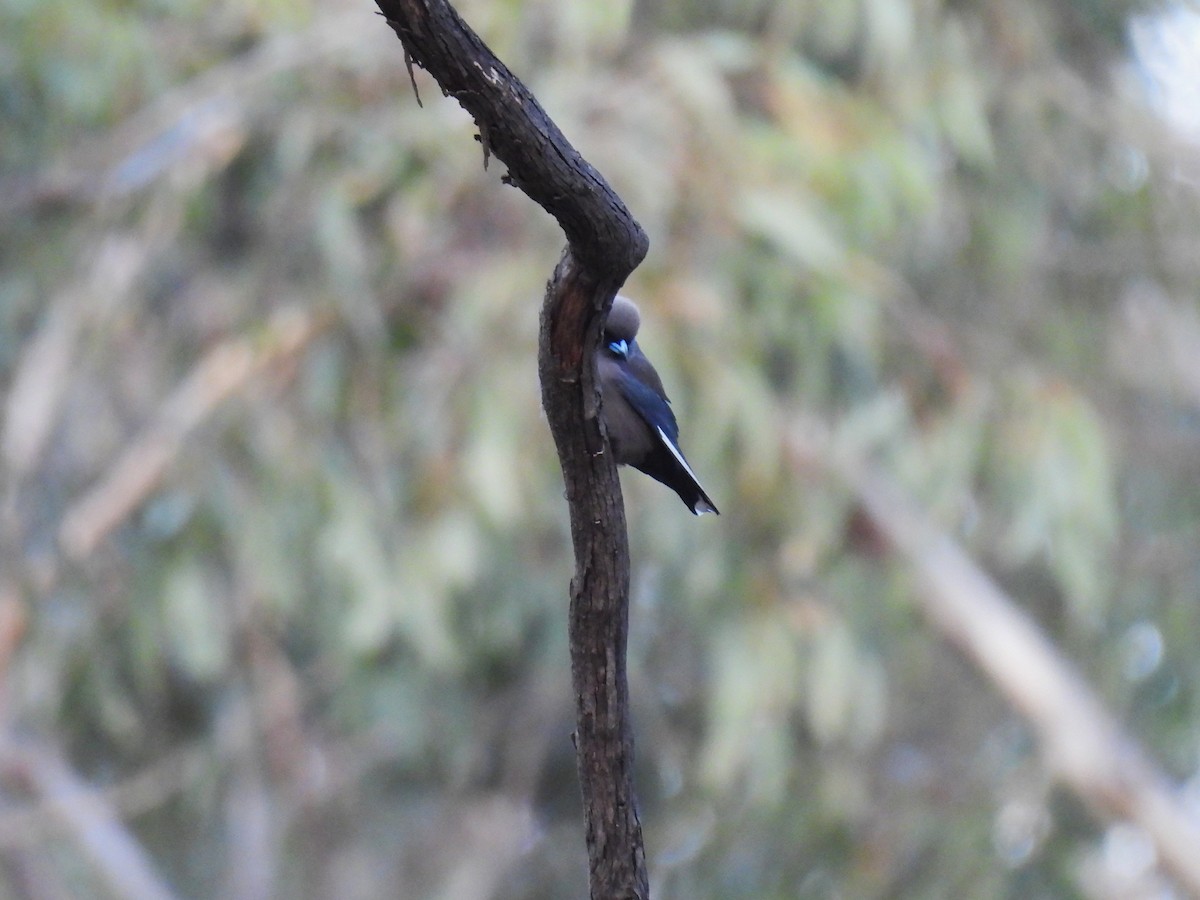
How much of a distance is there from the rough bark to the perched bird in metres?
0.92

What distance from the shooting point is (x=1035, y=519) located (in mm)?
7270

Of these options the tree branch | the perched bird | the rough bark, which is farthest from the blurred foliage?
the rough bark

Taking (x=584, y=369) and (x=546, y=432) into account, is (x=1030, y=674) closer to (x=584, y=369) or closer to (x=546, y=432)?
(x=546, y=432)

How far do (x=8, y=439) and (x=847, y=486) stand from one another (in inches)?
140

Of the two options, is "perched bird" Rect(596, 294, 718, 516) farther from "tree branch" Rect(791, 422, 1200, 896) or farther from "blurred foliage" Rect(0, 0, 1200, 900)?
"tree branch" Rect(791, 422, 1200, 896)

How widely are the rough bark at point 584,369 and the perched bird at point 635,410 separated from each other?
0.92 m

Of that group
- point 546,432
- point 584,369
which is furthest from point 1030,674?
point 584,369

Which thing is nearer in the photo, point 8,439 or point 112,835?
point 8,439

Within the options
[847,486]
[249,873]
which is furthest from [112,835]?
[847,486]

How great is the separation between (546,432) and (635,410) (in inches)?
113

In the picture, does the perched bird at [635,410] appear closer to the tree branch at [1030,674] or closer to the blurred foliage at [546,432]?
the blurred foliage at [546,432]

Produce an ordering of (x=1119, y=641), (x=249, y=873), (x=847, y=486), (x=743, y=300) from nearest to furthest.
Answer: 1. (x=743, y=300)
2. (x=847, y=486)
3. (x=249, y=873)
4. (x=1119, y=641)

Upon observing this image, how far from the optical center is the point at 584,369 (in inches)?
98.7

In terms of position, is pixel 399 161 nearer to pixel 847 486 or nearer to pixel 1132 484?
pixel 847 486
